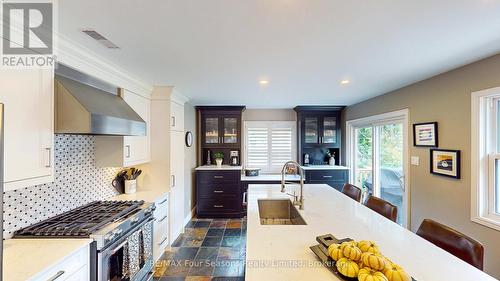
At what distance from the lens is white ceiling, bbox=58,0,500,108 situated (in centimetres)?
133

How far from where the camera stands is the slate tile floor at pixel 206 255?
2680 mm

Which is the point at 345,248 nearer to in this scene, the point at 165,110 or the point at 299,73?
the point at 299,73

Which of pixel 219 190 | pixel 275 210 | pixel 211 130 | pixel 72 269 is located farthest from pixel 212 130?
pixel 72 269

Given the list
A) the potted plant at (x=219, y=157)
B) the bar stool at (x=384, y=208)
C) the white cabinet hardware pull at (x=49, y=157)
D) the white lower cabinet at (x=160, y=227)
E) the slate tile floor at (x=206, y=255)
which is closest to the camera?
the white cabinet hardware pull at (x=49, y=157)

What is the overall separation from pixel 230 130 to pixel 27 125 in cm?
378

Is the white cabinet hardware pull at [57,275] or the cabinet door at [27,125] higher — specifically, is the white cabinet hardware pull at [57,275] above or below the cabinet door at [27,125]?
below

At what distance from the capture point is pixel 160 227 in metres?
2.99

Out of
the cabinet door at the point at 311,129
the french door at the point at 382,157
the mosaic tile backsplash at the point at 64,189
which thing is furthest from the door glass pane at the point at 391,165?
the mosaic tile backsplash at the point at 64,189

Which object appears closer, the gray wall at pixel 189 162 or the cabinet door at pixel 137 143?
the cabinet door at pixel 137 143

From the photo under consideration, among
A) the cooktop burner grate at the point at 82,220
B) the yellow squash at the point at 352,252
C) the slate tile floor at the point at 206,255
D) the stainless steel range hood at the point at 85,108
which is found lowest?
the slate tile floor at the point at 206,255

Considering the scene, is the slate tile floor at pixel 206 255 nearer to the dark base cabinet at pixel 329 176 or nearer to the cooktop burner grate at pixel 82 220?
the cooktop burner grate at pixel 82 220

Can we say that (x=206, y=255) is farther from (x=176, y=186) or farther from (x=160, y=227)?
(x=176, y=186)

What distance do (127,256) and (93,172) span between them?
3.34ft

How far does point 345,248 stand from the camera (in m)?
1.13
